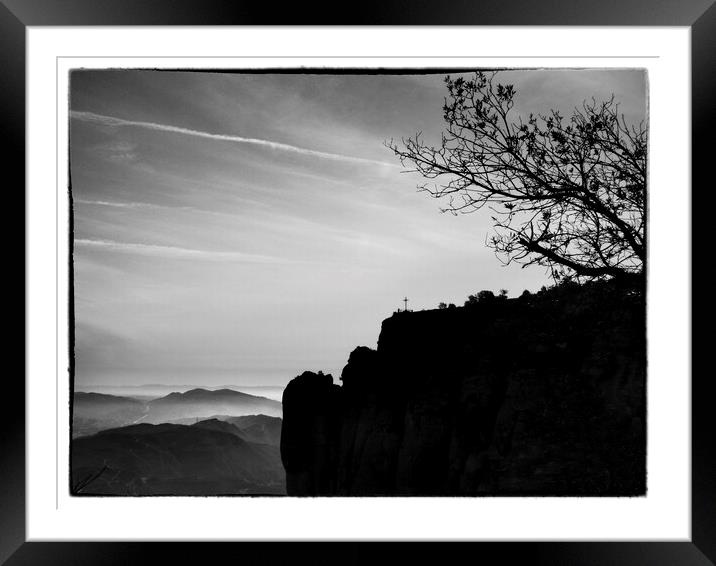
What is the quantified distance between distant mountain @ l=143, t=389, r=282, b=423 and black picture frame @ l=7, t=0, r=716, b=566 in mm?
8625

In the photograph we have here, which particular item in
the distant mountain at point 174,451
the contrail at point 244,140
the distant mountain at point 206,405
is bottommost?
the distant mountain at point 174,451

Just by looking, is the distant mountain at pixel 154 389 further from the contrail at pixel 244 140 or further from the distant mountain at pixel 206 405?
the contrail at pixel 244 140

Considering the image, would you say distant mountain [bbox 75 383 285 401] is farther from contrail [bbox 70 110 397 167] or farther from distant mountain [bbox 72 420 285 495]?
contrail [bbox 70 110 397 167]

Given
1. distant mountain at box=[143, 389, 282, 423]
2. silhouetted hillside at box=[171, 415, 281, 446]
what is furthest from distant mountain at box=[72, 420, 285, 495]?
distant mountain at box=[143, 389, 282, 423]

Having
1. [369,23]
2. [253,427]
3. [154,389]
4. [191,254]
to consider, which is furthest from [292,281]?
[369,23]

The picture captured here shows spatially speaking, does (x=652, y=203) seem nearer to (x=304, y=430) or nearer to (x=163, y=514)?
(x=163, y=514)

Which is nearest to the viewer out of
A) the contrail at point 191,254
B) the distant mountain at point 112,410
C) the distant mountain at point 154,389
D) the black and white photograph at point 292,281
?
the black and white photograph at point 292,281

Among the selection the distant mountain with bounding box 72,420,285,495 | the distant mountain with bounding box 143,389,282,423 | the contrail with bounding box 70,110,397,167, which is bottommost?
the distant mountain with bounding box 72,420,285,495

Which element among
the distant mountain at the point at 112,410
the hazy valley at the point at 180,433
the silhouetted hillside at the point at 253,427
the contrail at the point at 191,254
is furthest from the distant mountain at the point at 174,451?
the contrail at the point at 191,254

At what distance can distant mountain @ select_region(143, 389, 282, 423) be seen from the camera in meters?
10.4

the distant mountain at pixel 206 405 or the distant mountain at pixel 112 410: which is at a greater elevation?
the distant mountain at pixel 112 410

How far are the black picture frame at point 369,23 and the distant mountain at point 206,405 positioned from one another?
8625 mm

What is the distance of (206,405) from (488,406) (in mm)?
5362

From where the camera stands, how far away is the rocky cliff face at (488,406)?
5.07 metres
